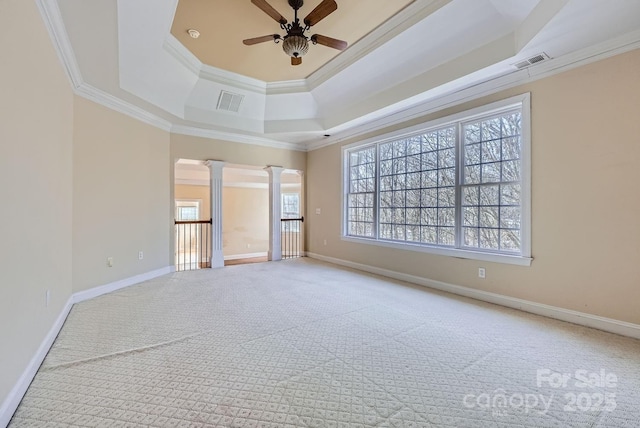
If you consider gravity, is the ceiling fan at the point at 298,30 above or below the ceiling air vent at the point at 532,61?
above

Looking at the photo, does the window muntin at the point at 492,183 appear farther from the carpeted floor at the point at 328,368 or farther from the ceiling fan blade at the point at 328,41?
the ceiling fan blade at the point at 328,41

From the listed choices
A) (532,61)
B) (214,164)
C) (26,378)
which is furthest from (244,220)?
(532,61)

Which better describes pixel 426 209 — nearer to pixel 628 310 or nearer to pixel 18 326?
pixel 628 310

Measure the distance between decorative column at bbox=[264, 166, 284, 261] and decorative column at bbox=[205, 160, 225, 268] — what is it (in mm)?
1230

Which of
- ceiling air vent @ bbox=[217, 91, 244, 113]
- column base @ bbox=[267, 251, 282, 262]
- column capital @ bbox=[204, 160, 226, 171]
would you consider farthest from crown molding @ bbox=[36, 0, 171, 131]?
column base @ bbox=[267, 251, 282, 262]

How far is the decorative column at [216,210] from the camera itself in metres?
5.75

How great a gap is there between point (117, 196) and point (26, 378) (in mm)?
2936

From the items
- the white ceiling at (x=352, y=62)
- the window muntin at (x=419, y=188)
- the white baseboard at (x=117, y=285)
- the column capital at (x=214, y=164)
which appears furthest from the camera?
the column capital at (x=214, y=164)

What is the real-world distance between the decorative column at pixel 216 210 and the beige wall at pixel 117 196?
0.81 metres

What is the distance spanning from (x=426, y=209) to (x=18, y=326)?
461 cm

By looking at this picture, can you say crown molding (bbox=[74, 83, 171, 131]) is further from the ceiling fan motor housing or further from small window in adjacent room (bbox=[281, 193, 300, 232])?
small window in adjacent room (bbox=[281, 193, 300, 232])

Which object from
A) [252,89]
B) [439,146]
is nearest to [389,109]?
[439,146]

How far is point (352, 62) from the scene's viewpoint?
4.23 m

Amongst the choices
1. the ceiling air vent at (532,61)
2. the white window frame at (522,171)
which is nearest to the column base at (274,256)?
the white window frame at (522,171)
